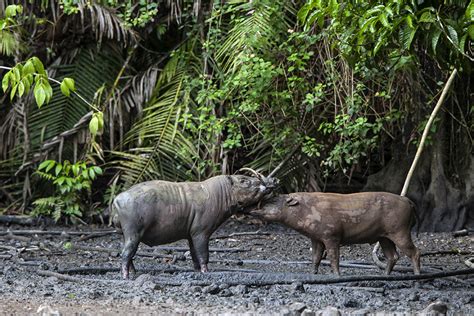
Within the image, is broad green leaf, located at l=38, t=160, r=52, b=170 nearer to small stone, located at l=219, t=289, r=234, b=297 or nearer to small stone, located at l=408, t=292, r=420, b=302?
small stone, located at l=219, t=289, r=234, b=297

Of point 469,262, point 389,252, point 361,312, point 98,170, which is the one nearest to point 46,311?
point 361,312

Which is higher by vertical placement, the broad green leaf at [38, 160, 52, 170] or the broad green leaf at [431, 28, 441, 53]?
the broad green leaf at [431, 28, 441, 53]

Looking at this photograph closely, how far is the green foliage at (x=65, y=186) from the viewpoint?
13.2 m

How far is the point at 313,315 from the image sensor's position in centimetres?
631

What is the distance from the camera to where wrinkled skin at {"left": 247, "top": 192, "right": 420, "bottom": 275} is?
8.89m

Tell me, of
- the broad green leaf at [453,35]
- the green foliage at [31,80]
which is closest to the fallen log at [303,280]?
the green foliage at [31,80]

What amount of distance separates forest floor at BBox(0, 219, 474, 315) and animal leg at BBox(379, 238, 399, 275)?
0.76ft

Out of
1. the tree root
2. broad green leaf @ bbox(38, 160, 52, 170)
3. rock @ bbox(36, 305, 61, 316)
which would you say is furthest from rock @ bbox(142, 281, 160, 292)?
broad green leaf @ bbox(38, 160, 52, 170)

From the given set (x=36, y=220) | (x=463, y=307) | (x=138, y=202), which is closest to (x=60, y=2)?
(x=36, y=220)

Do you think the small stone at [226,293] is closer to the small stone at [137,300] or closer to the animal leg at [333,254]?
the small stone at [137,300]

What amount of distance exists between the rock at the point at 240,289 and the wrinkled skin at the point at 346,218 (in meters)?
1.29

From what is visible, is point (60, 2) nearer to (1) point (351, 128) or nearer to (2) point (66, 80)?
(1) point (351, 128)

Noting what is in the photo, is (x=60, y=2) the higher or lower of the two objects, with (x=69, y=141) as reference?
higher

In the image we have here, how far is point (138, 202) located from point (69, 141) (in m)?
5.90
